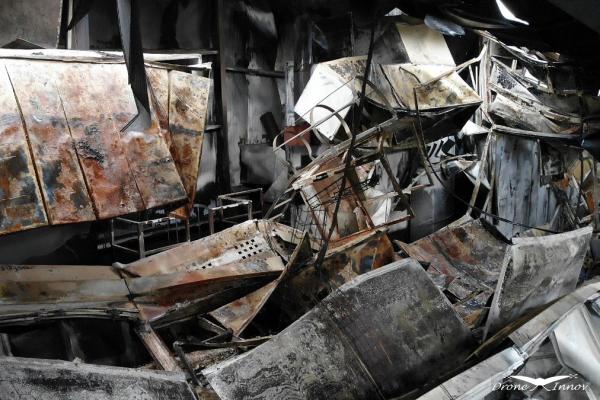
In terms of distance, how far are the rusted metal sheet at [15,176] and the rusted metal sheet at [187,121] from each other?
1.24 meters

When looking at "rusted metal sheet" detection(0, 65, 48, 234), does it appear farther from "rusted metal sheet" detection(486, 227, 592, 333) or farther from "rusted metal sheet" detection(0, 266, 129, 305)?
"rusted metal sheet" detection(486, 227, 592, 333)

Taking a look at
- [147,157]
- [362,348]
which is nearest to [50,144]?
[147,157]

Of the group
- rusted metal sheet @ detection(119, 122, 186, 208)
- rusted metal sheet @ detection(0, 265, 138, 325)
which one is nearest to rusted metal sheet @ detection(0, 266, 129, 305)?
rusted metal sheet @ detection(0, 265, 138, 325)

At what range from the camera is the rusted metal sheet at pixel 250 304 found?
4223 mm

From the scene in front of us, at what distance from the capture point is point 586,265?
756 cm

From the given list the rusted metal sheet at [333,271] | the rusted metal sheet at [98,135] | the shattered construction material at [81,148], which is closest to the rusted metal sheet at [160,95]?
the shattered construction material at [81,148]

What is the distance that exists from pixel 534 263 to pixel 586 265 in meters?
5.24

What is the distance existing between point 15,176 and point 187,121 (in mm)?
1612

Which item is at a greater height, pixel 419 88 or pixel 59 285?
pixel 419 88

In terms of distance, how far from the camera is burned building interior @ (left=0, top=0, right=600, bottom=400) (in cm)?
256

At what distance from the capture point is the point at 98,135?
3801 millimetres

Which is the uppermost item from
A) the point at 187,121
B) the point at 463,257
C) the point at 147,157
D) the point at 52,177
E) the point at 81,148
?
the point at 187,121

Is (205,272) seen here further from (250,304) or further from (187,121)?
(187,121)

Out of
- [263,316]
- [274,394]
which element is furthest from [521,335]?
[263,316]
